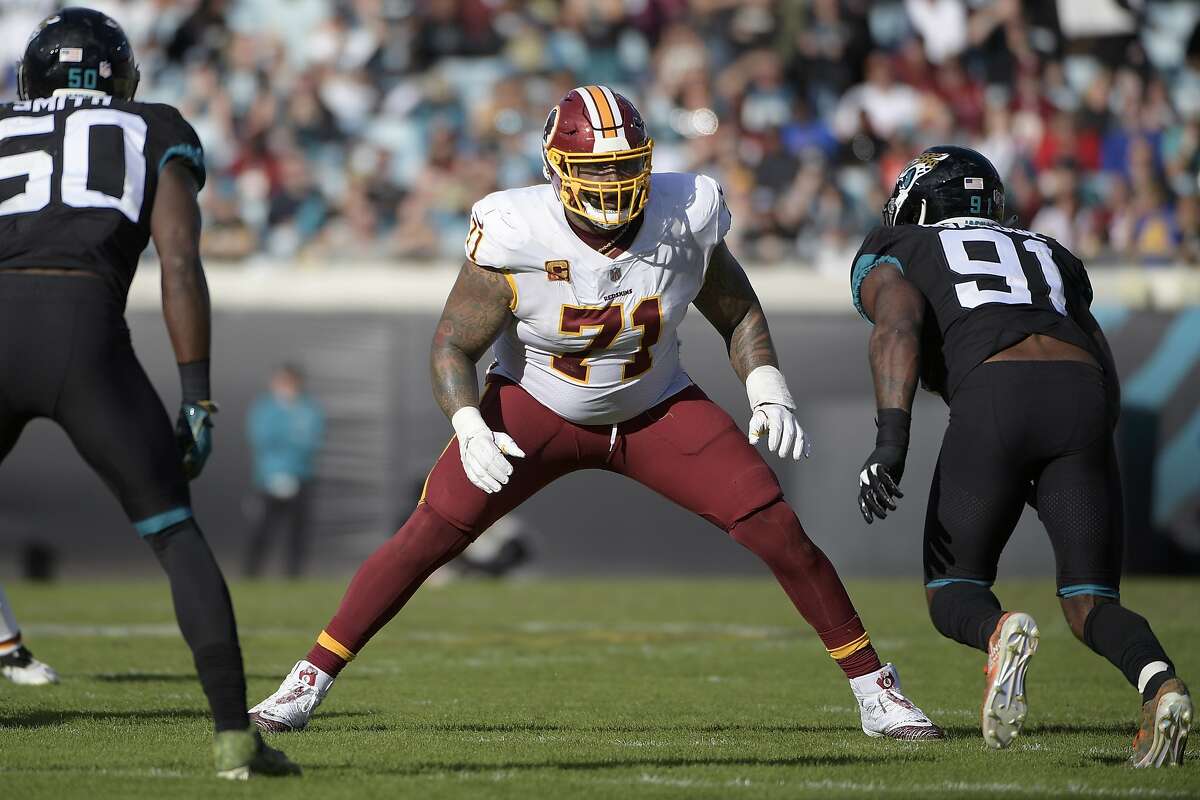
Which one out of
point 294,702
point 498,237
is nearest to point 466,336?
point 498,237

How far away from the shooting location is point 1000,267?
15.9 ft

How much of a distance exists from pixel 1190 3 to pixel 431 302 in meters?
7.75

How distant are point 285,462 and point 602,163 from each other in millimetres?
7777

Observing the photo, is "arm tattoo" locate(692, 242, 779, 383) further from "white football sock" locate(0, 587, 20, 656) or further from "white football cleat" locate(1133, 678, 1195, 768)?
"white football sock" locate(0, 587, 20, 656)

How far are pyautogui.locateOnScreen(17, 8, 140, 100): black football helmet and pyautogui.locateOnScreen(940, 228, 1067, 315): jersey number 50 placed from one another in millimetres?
2395

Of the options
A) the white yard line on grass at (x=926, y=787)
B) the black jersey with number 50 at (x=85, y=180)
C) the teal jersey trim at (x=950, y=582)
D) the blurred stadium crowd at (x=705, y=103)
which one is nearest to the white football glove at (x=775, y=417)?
the teal jersey trim at (x=950, y=582)

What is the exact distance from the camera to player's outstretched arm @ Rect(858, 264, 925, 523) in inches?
181

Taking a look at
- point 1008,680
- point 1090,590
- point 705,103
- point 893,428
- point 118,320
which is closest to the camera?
point 118,320

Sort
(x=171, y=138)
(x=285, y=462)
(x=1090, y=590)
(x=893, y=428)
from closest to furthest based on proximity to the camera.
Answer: (x=171, y=138), (x=1090, y=590), (x=893, y=428), (x=285, y=462)

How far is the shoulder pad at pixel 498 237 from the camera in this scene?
4770 mm

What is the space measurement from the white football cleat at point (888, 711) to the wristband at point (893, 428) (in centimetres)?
73

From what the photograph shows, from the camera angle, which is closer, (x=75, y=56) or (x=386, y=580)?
(x=75, y=56)

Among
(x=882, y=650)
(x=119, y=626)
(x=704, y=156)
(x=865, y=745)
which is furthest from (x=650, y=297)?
(x=704, y=156)

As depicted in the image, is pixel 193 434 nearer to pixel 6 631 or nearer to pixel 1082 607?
pixel 1082 607
